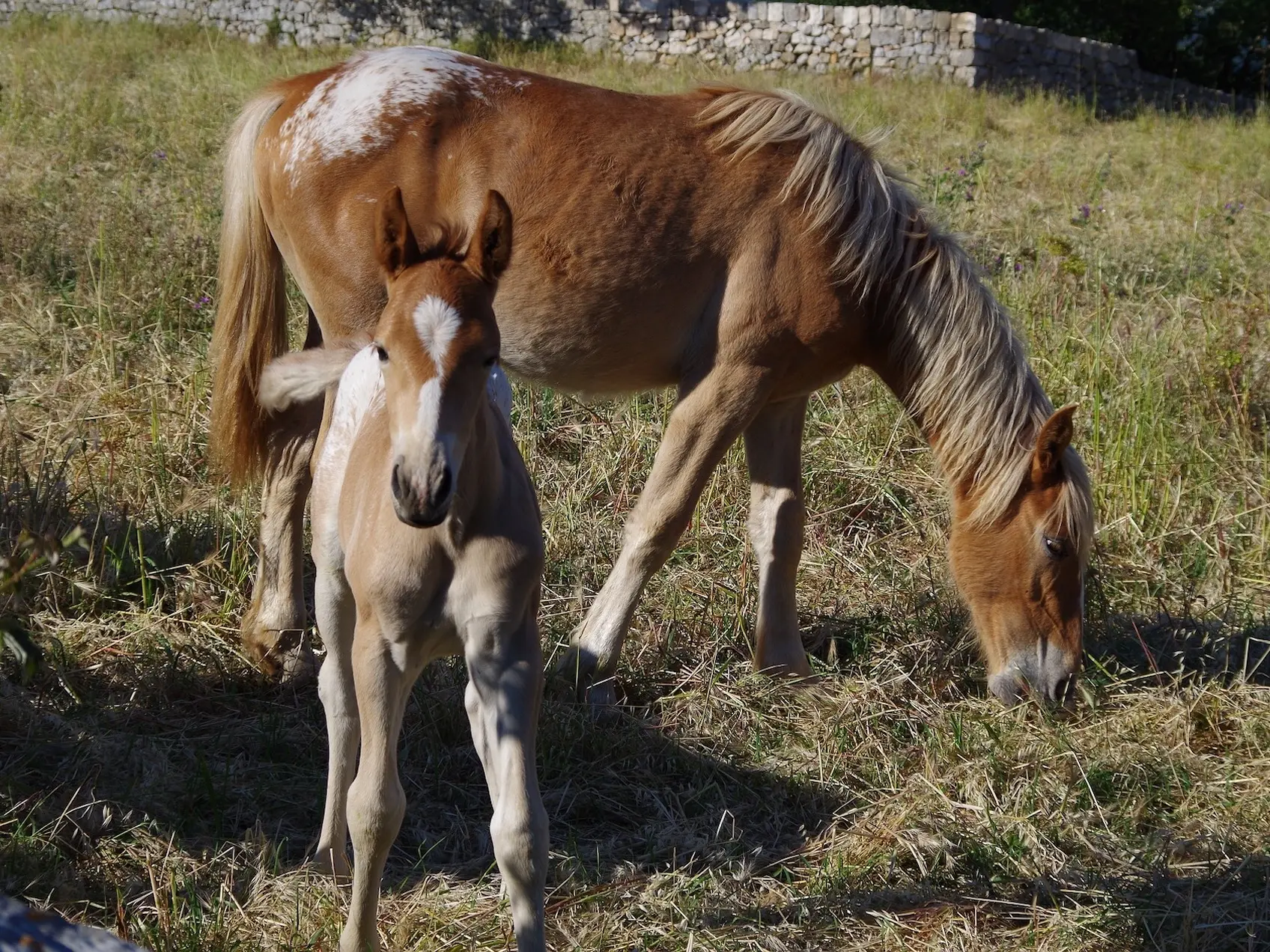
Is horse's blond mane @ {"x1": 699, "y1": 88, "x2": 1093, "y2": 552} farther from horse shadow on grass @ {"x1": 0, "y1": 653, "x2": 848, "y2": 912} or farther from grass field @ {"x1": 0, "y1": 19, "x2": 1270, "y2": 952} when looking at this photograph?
horse shadow on grass @ {"x1": 0, "y1": 653, "x2": 848, "y2": 912}

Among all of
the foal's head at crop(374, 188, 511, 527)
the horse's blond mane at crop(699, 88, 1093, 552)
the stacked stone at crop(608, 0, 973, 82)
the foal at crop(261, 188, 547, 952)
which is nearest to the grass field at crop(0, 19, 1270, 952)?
the foal at crop(261, 188, 547, 952)

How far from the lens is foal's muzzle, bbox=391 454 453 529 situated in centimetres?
207

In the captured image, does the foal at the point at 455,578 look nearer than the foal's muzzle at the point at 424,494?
No

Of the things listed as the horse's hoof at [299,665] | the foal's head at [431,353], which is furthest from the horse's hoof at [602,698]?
the foal's head at [431,353]

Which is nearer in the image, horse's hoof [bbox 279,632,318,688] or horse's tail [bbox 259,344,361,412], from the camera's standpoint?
Result: horse's tail [bbox 259,344,361,412]

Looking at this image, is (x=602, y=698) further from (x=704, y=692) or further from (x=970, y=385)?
(x=970, y=385)

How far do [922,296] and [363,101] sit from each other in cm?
202

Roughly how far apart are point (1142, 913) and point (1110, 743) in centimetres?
96

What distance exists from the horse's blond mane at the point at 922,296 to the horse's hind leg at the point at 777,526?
1.55ft

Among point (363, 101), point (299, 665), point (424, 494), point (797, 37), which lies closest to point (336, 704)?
point (299, 665)

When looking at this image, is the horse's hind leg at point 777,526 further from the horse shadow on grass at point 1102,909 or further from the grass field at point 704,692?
the horse shadow on grass at point 1102,909

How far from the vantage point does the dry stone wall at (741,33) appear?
587 inches

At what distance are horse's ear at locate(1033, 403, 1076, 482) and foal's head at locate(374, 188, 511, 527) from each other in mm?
2120

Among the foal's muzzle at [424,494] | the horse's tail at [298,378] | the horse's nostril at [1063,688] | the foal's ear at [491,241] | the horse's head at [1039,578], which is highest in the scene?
the foal's ear at [491,241]
